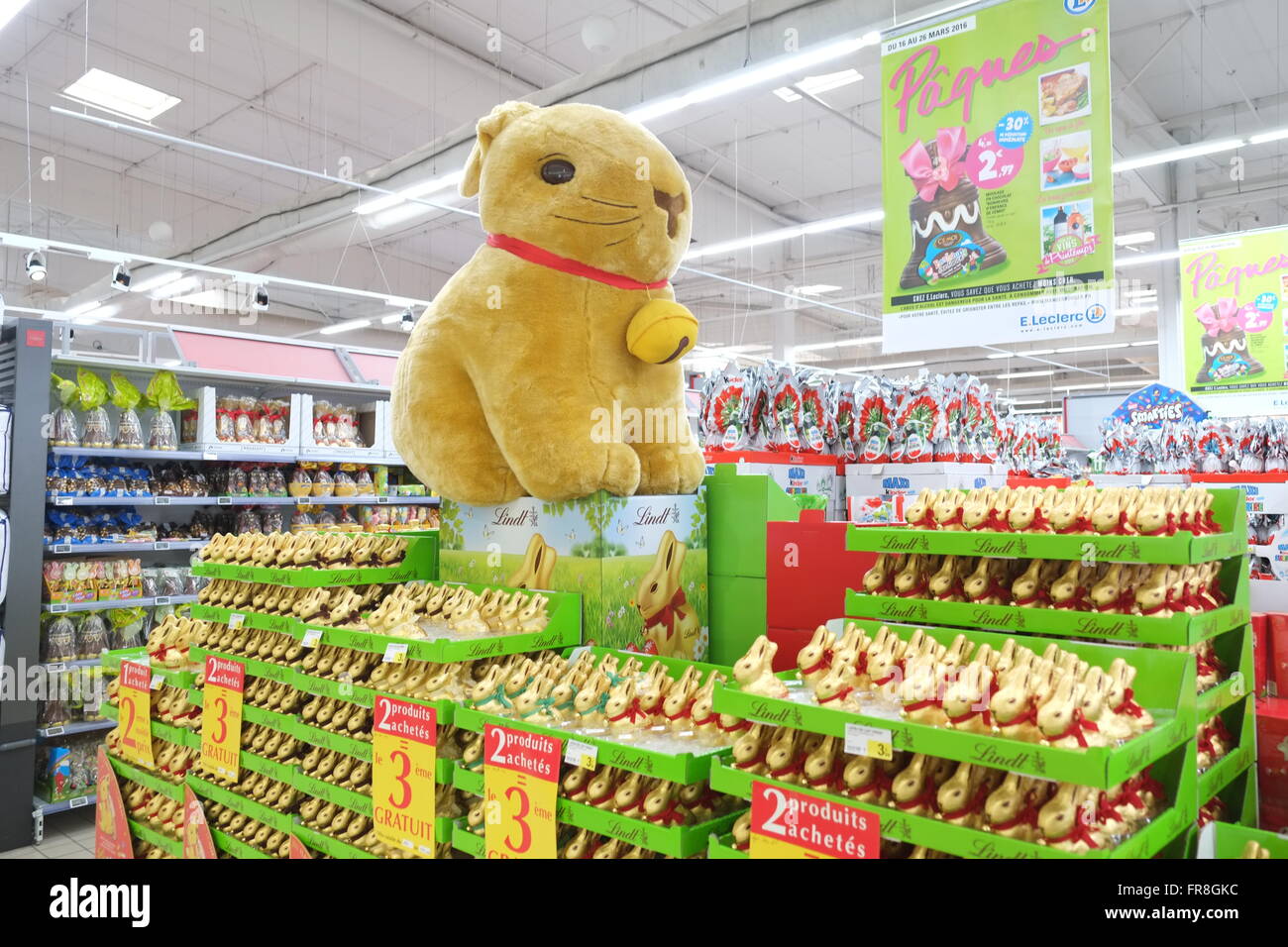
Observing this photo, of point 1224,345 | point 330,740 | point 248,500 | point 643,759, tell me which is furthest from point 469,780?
point 1224,345

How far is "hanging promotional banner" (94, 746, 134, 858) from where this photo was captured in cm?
364

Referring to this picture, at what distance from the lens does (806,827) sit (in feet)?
5.15

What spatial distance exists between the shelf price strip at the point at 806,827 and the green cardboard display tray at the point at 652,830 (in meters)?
0.18

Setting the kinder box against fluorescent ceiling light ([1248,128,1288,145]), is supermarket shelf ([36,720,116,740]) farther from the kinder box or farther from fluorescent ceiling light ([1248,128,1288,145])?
fluorescent ceiling light ([1248,128,1288,145])

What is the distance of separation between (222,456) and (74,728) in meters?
1.65

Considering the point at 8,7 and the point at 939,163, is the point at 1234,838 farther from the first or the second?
the point at 8,7

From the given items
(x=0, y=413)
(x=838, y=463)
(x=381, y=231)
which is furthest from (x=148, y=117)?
(x=838, y=463)

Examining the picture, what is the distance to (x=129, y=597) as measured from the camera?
5.14 m

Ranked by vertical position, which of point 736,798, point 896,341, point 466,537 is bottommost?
point 736,798

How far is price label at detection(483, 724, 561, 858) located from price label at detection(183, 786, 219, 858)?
1645mm

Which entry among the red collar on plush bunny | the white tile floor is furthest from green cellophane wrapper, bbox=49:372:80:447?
the red collar on plush bunny
